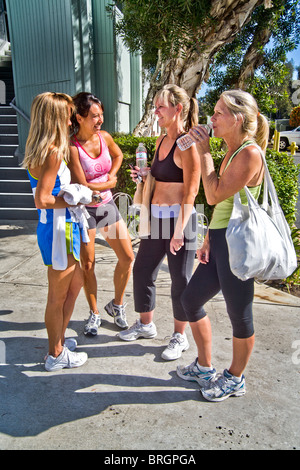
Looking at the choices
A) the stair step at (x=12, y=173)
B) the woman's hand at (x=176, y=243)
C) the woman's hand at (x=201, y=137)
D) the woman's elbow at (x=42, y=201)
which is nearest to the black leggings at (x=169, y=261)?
the woman's hand at (x=176, y=243)

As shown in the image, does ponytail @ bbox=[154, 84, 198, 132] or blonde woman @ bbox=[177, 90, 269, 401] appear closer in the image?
blonde woman @ bbox=[177, 90, 269, 401]

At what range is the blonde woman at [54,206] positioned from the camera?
7.84 feet

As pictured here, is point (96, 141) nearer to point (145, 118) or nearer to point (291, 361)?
point (291, 361)

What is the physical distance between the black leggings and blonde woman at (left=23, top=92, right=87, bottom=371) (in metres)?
0.52

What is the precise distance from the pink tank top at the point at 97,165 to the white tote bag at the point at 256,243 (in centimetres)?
131

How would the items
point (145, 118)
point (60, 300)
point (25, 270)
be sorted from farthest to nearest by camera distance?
1. point (145, 118)
2. point (25, 270)
3. point (60, 300)

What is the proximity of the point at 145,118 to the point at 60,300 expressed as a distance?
18.7ft

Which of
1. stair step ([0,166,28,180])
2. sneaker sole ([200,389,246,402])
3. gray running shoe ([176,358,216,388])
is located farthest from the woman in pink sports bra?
stair step ([0,166,28,180])

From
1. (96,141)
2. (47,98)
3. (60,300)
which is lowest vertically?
(60,300)

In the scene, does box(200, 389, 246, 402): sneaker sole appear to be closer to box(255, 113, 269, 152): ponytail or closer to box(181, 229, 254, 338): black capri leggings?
box(181, 229, 254, 338): black capri leggings

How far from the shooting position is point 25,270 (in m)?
4.84

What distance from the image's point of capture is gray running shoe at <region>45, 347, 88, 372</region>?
279 centimetres

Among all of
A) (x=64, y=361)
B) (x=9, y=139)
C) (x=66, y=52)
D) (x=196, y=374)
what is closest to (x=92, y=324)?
(x=64, y=361)

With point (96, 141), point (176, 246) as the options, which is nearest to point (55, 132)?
point (96, 141)
